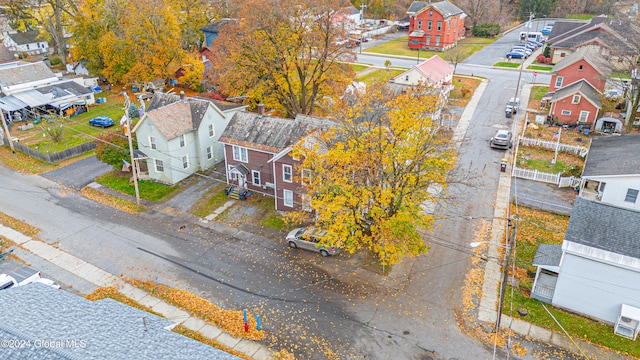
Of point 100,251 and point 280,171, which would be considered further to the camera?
point 280,171

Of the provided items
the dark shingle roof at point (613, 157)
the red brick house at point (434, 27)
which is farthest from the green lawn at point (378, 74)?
the dark shingle roof at point (613, 157)

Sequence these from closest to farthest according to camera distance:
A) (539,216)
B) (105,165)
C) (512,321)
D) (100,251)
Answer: (512,321) < (100,251) < (539,216) < (105,165)

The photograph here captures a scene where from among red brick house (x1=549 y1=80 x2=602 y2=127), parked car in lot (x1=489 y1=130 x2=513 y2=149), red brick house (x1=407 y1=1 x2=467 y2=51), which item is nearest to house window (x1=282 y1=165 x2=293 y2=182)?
parked car in lot (x1=489 y1=130 x2=513 y2=149)

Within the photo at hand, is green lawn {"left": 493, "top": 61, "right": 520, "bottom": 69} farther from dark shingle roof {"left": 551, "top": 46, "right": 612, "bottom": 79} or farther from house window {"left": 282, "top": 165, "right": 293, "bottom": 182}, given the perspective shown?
house window {"left": 282, "top": 165, "right": 293, "bottom": 182}

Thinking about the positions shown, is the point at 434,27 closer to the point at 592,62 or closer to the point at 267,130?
the point at 592,62

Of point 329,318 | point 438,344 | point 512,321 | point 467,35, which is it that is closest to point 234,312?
point 329,318

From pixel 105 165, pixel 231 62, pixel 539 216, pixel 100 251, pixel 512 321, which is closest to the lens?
pixel 512 321

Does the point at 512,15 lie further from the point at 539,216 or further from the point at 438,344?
the point at 438,344
